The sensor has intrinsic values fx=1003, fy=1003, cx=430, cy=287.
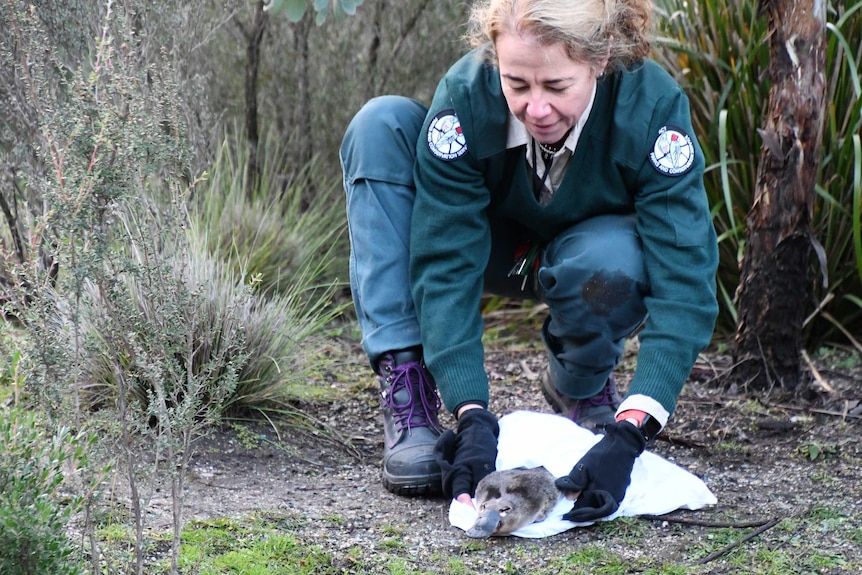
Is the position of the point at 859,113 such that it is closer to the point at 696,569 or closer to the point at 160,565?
the point at 696,569

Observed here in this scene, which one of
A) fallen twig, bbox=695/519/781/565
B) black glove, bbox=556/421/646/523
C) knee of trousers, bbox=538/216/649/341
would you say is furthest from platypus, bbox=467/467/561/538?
knee of trousers, bbox=538/216/649/341

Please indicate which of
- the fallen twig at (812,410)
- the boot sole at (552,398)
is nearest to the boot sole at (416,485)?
the boot sole at (552,398)

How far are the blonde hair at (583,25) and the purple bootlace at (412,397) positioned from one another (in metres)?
0.82

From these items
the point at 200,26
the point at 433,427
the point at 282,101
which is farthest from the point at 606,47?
the point at 282,101

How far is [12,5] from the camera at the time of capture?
238cm

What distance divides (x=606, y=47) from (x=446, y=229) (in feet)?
1.93

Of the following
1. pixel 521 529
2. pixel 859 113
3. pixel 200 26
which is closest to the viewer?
pixel 521 529

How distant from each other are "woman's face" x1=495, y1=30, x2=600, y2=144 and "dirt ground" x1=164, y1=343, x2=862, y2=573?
942mm

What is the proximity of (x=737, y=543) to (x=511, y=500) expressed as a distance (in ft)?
1.65

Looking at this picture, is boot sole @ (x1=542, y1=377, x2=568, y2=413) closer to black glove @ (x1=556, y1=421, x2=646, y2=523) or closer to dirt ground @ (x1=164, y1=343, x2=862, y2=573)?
dirt ground @ (x1=164, y1=343, x2=862, y2=573)

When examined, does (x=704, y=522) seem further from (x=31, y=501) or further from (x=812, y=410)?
(x=31, y=501)

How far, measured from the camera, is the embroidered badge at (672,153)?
7.91ft

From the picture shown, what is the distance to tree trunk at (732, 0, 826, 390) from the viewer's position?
9.99 ft

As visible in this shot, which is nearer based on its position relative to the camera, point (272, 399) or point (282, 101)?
point (272, 399)
